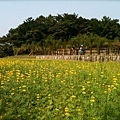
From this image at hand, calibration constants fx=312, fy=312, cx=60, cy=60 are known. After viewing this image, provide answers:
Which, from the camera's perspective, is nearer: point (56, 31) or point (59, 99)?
point (59, 99)

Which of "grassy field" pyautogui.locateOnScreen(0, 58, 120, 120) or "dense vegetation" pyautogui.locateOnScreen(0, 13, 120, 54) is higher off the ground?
"dense vegetation" pyautogui.locateOnScreen(0, 13, 120, 54)

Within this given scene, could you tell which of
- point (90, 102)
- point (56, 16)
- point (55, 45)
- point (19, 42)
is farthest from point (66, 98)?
point (56, 16)

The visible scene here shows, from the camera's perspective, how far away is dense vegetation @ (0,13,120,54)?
44562 mm

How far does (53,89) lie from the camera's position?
5664 millimetres

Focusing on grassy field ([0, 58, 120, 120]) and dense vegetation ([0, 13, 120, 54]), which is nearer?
grassy field ([0, 58, 120, 120])

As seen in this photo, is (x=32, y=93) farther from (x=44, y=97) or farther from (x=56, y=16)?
(x=56, y=16)

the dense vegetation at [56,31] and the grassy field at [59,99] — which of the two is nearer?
the grassy field at [59,99]

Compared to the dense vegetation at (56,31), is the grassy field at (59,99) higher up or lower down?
lower down

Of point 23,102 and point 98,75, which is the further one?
point 98,75

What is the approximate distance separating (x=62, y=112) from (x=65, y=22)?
153ft

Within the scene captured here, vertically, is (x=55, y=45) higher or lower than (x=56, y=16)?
lower

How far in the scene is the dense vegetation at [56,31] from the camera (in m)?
44.6

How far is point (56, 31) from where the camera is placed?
5062 cm

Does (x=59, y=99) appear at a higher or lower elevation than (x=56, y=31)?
lower
